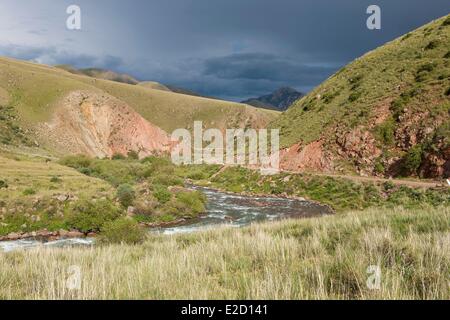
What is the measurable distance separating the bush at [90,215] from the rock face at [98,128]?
62387mm

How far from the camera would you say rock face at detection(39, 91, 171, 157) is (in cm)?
9481

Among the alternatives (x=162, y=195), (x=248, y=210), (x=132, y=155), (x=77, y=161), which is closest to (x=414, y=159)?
(x=248, y=210)

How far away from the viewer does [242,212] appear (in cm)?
3731

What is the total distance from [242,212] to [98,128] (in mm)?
78366

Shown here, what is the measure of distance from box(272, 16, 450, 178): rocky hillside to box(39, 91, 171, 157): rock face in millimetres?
52881

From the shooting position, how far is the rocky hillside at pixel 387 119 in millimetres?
43062

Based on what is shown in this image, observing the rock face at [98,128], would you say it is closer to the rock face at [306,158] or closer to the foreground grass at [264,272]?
the rock face at [306,158]

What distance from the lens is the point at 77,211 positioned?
31.3m
